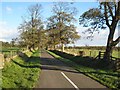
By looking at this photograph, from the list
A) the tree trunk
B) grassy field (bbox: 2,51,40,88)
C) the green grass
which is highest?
the tree trunk

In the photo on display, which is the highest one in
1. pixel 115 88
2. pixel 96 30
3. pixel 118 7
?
pixel 118 7

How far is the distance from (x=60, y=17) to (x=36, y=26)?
11056 millimetres

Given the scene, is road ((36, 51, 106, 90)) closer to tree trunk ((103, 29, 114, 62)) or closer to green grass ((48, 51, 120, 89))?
green grass ((48, 51, 120, 89))

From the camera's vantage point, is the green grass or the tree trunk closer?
the green grass

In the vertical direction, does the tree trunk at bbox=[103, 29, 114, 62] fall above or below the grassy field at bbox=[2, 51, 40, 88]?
above

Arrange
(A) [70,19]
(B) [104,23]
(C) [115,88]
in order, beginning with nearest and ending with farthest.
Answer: (C) [115,88] < (B) [104,23] < (A) [70,19]

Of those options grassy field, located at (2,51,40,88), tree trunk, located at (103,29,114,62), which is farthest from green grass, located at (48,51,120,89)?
tree trunk, located at (103,29,114,62)

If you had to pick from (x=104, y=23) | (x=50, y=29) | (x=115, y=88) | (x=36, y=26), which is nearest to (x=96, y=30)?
(x=104, y=23)

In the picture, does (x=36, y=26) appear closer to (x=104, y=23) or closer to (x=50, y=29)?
(x=50, y=29)

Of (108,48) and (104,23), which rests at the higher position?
(104,23)

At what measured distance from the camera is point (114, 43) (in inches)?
1305

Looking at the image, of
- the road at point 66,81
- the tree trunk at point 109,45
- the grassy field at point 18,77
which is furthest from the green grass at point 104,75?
the tree trunk at point 109,45

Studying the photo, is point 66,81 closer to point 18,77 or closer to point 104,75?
point 18,77

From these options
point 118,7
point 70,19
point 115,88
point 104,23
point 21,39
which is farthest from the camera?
point 21,39
